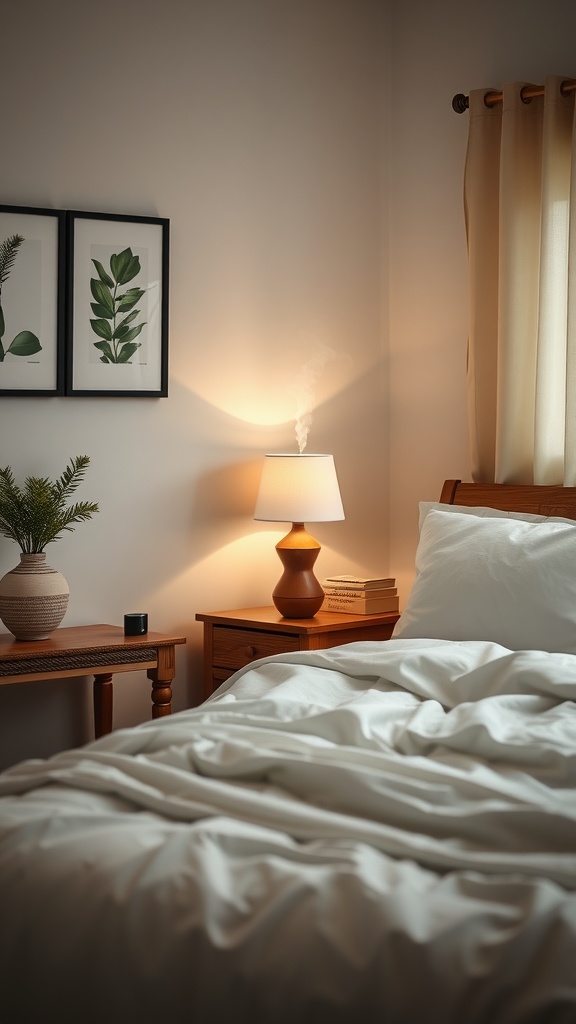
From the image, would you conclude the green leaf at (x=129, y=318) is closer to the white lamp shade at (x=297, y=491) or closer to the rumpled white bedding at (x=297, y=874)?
the white lamp shade at (x=297, y=491)

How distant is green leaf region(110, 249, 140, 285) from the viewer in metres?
3.63

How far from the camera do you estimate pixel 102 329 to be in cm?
361

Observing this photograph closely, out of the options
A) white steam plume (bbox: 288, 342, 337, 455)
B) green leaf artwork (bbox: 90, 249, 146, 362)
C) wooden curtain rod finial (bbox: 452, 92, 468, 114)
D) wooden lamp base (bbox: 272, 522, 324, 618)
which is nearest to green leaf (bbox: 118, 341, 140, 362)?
green leaf artwork (bbox: 90, 249, 146, 362)

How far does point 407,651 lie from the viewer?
2.58m

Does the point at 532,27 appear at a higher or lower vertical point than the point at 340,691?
higher

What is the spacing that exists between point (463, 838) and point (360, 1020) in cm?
37

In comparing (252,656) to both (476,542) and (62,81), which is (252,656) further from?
(62,81)

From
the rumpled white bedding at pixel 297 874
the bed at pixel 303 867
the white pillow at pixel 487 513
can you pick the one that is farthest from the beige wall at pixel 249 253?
the rumpled white bedding at pixel 297 874

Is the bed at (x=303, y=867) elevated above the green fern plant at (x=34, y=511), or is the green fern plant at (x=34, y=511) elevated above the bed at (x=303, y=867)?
the green fern plant at (x=34, y=511)

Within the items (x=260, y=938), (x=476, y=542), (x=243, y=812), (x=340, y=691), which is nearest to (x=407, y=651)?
(x=340, y=691)

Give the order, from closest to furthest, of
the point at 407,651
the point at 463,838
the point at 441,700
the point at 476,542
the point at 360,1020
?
1. the point at 360,1020
2. the point at 463,838
3. the point at 441,700
4. the point at 407,651
5. the point at 476,542

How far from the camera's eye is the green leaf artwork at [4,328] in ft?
11.2

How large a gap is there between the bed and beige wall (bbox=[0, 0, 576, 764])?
5.25 feet

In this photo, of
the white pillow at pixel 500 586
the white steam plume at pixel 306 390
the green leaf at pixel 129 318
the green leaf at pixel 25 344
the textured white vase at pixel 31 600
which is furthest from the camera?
the white steam plume at pixel 306 390
